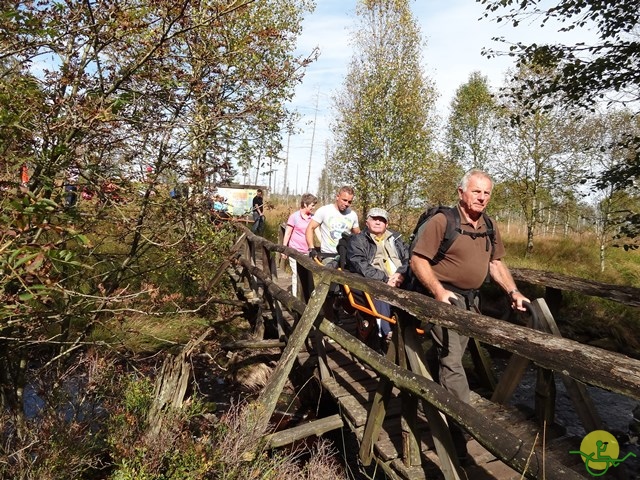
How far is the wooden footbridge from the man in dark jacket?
0.64 m

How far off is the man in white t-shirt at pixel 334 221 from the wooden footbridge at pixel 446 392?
107 centimetres

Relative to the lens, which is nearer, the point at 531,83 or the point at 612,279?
the point at 531,83

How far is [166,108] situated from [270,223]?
15.3m

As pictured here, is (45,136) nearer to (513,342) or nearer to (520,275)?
(513,342)

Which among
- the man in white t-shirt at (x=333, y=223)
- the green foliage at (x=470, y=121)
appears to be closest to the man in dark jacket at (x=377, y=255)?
the man in white t-shirt at (x=333, y=223)

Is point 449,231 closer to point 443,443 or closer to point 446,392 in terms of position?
point 446,392

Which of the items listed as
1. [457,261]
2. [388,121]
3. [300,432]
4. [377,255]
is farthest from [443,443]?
[388,121]

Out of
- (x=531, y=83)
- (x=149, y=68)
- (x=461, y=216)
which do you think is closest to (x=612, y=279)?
(x=531, y=83)

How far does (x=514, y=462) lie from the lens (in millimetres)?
1828

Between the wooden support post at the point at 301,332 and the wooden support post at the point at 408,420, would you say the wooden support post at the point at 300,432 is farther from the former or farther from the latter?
the wooden support post at the point at 408,420

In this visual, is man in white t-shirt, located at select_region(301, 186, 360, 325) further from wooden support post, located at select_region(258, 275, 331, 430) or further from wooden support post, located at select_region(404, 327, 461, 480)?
wooden support post, located at select_region(404, 327, 461, 480)

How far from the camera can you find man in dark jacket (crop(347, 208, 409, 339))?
4520 millimetres

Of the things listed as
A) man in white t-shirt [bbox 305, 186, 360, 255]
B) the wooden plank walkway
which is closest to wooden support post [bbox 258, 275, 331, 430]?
the wooden plank walkway

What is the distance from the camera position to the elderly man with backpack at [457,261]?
2840 mm
